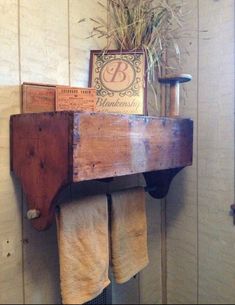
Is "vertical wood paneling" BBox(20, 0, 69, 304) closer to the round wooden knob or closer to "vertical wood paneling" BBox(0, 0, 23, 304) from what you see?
"vertical wood paneling" BBox(0, 0, 23, 304)

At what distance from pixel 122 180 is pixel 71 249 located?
39cm

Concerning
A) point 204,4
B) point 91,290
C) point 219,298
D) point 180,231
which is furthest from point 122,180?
point 204,4

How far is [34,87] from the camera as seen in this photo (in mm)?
869

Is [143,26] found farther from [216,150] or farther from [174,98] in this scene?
[216,150]

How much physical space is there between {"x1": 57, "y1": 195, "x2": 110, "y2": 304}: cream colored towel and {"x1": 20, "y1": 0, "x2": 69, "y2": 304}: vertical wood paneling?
0.55 feet

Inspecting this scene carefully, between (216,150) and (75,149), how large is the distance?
60cm

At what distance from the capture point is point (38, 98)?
873mm

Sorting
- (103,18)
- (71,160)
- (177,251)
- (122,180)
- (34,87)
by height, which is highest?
(103,18)

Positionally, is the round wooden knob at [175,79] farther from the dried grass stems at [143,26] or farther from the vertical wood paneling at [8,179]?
the vertical wood paneling at [8,179]

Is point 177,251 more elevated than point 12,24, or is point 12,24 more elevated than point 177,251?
point 12,24

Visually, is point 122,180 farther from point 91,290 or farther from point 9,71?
point 9,71

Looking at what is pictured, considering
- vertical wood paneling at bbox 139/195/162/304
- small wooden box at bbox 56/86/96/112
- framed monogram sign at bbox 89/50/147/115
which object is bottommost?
vertical wood paneling at bbox 139/195/162/304

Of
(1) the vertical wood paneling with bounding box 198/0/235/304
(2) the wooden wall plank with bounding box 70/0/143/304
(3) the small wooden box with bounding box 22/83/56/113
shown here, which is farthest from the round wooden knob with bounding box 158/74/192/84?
(3) the small wooden box with bounding box 22/83/56/113

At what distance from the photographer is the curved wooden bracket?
113cm
